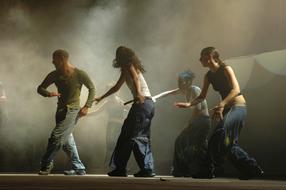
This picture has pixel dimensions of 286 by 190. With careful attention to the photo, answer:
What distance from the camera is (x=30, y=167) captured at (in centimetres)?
1218

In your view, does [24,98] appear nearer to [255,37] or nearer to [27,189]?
[255,37]

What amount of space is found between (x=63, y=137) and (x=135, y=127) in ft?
3.82

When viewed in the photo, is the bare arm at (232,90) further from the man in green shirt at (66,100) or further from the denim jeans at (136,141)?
the man in green shirt at (66,100)

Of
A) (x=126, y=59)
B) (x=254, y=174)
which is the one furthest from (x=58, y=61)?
(x=254, y=174)

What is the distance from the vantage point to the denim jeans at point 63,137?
8852 millimetres

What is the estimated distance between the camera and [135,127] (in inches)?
321

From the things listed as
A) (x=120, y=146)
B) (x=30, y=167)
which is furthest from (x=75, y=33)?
(x=120, y=146)

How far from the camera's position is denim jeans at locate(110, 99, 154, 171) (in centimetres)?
810

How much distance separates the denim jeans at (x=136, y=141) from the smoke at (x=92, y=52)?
8.09 feet

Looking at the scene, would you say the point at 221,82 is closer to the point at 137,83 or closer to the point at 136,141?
the point at 137,83

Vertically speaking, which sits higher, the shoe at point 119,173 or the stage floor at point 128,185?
the shoe at point 119,173

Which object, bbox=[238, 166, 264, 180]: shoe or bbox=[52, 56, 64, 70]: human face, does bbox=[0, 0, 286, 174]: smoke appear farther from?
bbox=[238, 166, 264, 180]: shoe

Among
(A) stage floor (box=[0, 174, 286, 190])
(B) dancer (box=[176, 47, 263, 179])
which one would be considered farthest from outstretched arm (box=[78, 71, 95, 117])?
(A) stage floor (box=[0, 174, 286, 190])

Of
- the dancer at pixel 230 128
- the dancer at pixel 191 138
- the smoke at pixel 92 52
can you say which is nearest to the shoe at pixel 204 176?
the dancer at pixel 230 128
